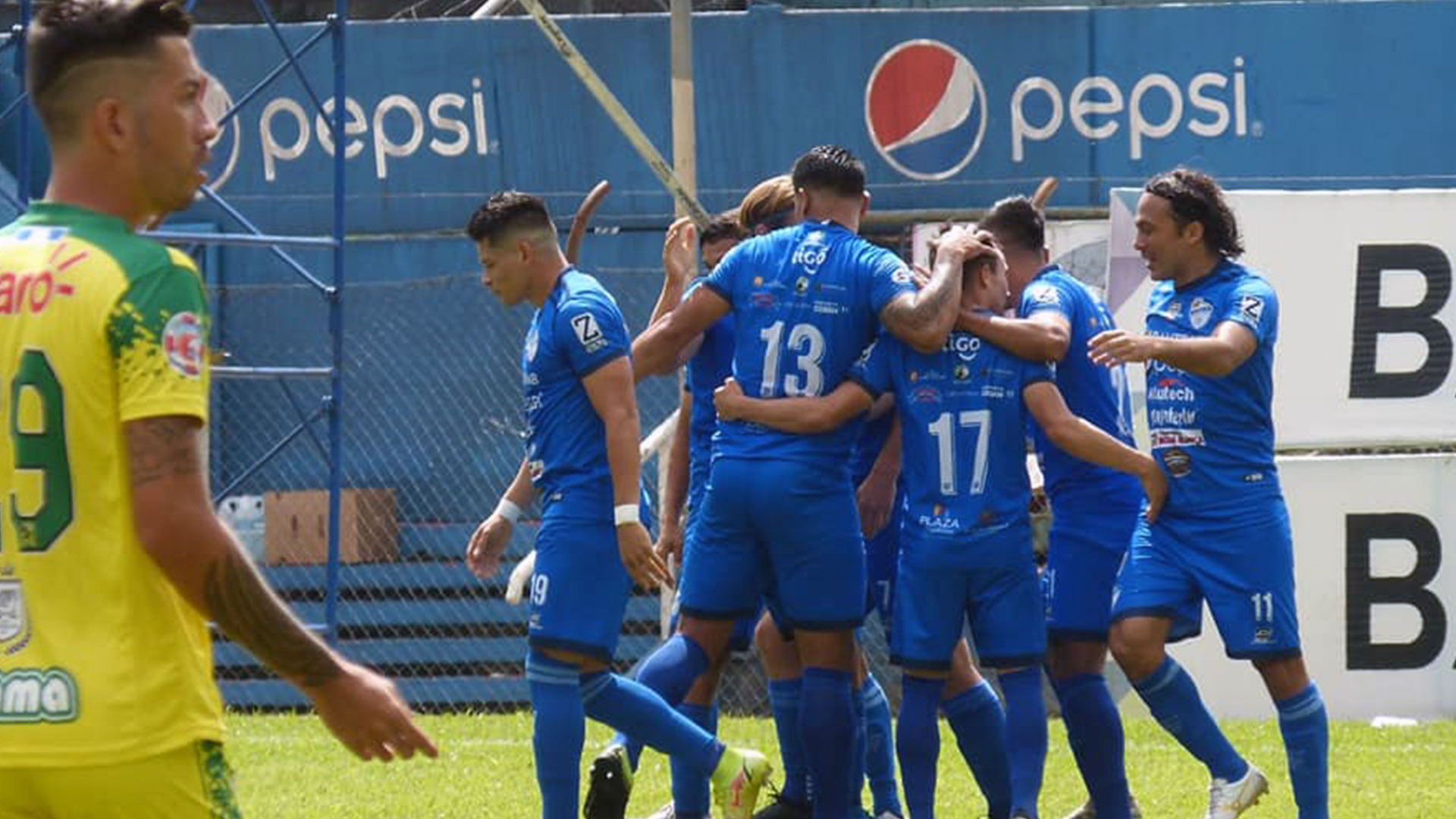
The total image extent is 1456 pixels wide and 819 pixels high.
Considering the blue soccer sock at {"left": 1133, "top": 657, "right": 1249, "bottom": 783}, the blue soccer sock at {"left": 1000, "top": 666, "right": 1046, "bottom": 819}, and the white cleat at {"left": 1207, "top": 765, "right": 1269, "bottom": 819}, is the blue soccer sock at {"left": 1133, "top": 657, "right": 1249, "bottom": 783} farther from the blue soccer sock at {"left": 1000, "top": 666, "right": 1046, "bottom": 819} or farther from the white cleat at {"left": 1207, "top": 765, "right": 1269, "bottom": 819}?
the blue soccer sock at {"left": 1000, "top": 666, "right": 1046, "bottom": 819}

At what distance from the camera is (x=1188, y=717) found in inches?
328

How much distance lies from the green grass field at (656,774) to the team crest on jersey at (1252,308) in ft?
7.33

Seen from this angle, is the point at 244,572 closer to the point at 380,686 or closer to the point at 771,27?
the point at 380,686

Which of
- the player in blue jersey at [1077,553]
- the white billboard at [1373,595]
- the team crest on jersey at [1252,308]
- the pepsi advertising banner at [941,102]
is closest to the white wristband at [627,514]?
the player in blue jersey at [1077,553]

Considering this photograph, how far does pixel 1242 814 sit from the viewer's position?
949 cm

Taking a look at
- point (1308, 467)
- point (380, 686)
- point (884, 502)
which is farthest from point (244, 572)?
point (1308, 467)

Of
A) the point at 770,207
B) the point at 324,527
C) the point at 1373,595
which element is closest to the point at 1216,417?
the point at 770,207

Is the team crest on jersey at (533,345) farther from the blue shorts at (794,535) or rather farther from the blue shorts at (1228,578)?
the blue shorts at (1228,578)

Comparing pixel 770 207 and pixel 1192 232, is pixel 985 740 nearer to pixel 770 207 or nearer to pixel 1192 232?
pixel 1192 232

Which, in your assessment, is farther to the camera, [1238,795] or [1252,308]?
[1238,795]

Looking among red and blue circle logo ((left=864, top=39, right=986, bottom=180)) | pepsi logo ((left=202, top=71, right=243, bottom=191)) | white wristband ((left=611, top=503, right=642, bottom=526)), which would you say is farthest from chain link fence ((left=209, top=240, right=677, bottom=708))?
white wristband ((left=611, top=503, right=642, bottom=526))

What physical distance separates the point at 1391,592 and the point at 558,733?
7.41 meters

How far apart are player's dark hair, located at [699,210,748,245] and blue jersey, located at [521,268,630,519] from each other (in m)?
1.69

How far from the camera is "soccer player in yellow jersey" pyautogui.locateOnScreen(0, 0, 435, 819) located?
141 inches
